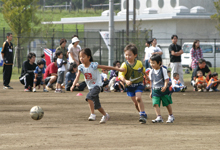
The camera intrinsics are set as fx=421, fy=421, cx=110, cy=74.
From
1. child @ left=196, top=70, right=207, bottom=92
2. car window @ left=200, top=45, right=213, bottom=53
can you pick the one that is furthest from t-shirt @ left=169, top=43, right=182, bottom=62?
car window @ left=200, top=45, right=213, bottom=53

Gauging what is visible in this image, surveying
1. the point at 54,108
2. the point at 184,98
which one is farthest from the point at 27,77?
the point at 184,98

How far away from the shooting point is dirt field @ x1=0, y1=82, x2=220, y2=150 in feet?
21.1

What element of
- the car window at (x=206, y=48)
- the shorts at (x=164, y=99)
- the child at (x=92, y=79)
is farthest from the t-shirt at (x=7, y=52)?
the car window at (x=206, y=48)

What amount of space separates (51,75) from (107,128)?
28.8ft

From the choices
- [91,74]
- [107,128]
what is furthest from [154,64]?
[107,128]

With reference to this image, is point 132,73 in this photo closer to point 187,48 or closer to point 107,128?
point 107,128

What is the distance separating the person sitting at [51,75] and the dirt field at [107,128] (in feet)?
10.7

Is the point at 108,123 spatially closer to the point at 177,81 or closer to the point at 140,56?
the point at 177,81

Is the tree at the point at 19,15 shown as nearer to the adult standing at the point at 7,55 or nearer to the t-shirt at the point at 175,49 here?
the adult standing at the point at 7,55

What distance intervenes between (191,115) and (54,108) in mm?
3574

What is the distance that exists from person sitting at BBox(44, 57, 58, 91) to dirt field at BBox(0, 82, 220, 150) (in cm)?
327

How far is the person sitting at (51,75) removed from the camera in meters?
16.0

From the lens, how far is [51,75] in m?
16.4

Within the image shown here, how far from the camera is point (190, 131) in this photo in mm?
7555
